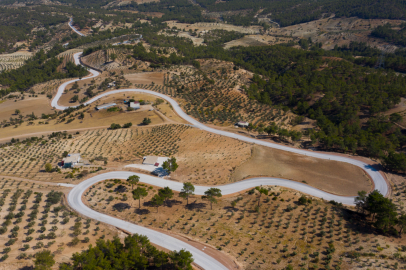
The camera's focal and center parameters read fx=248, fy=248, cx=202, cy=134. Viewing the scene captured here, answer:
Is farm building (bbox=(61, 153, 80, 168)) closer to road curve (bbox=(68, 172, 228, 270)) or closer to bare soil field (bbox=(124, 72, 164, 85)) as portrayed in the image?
road curve (bbox=(68, 172, 228, 270))

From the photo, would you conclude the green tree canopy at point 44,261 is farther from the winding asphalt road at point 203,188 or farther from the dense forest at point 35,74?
the dense forest at point 35,74

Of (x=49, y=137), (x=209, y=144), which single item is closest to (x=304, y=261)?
(x=209, y=144)

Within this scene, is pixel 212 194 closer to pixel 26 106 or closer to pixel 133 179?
pixel 133 179

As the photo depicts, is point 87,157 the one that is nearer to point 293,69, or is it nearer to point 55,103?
point 55,103

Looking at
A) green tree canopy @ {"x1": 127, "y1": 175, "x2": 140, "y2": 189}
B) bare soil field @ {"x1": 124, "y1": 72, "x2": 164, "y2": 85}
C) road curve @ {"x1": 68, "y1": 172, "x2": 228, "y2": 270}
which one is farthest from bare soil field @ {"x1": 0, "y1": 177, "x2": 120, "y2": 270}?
bare soil field @ {"x1": 124, "y1": 72, "x2": 164, "y2": 85}

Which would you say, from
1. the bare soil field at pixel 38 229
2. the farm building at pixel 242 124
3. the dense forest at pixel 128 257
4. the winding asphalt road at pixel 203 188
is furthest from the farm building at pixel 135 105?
Result: the dense forest at pixel 128 257
